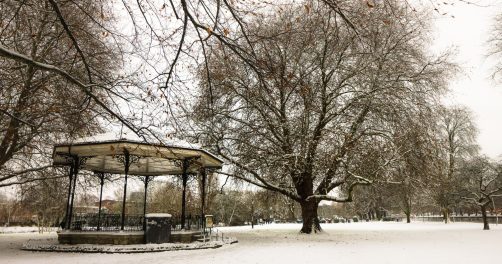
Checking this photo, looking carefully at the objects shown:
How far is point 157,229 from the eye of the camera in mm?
14617

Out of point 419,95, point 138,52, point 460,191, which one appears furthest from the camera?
point 460,191

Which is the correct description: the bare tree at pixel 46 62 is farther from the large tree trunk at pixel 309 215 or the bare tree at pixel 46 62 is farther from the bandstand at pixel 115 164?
the large tree trunk at pixel 309 215

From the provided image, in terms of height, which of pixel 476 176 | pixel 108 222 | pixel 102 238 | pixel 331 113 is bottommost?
pixel 102 238

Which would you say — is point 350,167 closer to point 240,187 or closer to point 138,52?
point 240,187

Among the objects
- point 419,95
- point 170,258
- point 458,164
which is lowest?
point 170,258

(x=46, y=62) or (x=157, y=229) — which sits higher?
(x=46, y=62)

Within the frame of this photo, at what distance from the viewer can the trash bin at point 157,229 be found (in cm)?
1442

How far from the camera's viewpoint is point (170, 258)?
11250 mm

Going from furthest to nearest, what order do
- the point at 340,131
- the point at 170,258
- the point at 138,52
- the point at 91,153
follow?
the point at 340,131, the point at 91,153, the point at 170,258, the point at 138,52

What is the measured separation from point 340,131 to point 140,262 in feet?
37.1

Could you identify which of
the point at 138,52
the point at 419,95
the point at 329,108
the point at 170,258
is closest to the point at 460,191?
the point at 419,95

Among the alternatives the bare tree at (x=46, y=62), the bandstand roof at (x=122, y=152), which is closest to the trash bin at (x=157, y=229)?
the bandstand roof at (x=122, y=152)

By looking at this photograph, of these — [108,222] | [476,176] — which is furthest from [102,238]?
[476,176]

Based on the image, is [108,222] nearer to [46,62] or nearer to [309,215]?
[46,62]
